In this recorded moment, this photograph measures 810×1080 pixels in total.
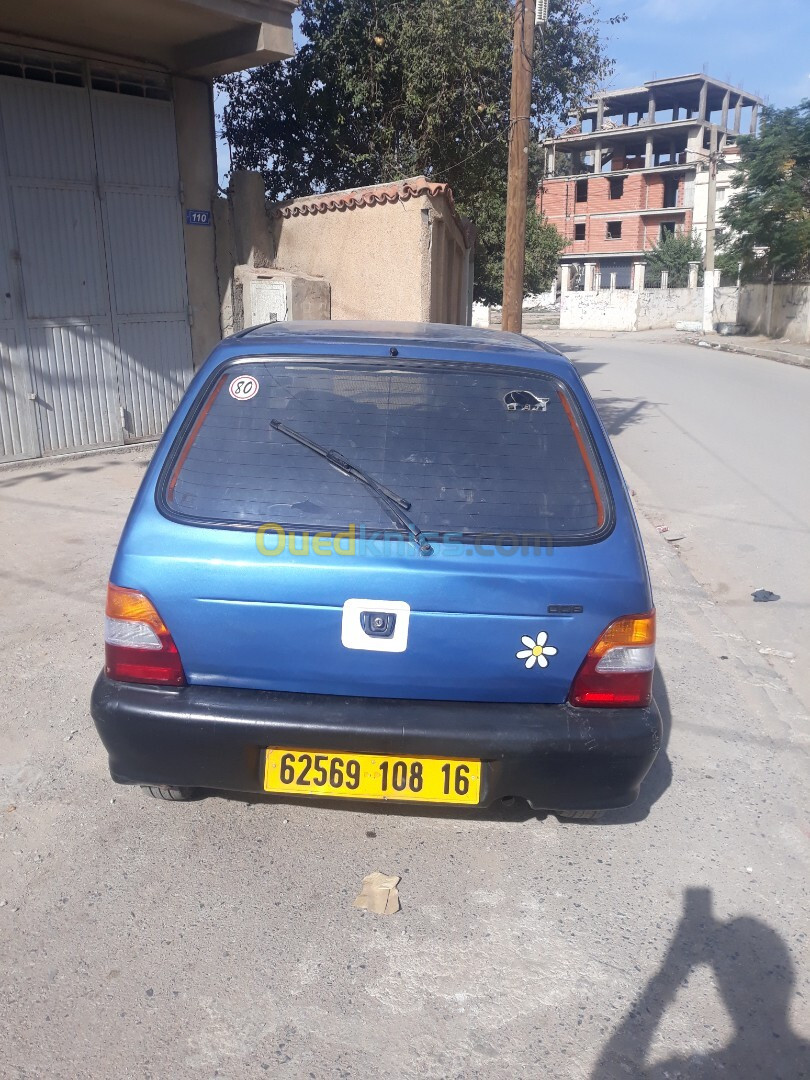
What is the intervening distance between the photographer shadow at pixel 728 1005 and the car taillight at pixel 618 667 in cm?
74

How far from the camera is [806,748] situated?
4004 millimetres

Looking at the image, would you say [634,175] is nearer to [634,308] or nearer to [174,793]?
[634,308]

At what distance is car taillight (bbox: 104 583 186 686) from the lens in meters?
2.67

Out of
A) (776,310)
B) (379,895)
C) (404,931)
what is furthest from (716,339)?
(404,931)

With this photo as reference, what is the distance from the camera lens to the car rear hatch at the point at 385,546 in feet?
8.49

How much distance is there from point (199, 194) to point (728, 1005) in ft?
31.5

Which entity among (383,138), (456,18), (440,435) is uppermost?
(456,18)

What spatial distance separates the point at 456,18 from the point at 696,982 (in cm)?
1396

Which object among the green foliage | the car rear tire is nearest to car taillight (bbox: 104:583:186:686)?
the car rear tire

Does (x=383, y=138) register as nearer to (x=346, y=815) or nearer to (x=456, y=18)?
(x=456, y=18)

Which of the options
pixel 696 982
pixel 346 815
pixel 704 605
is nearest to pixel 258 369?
pixel 346 815

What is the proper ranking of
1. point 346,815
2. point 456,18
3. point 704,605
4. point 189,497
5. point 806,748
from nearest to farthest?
point 189,497, point 346,815, point 806,748, point 704,605, point 456,18

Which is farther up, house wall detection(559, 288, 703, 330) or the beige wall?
the beige wall

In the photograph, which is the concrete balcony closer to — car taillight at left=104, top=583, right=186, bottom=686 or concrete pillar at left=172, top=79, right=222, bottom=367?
concrete pillar at left=172, top=79, right=222, bottom=367
